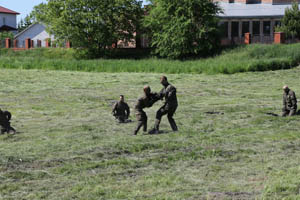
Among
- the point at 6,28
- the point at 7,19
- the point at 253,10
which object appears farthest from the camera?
the point at 7,19

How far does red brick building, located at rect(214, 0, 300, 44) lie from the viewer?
51.7m

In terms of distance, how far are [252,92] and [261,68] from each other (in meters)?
11.1

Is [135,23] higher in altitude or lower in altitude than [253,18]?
lower

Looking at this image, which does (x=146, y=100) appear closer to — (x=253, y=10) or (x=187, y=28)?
(x=187, y=28)

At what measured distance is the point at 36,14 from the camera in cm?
5288

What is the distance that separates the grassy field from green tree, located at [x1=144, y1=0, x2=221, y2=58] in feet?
79.9

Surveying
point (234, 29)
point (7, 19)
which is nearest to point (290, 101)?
point (234, 29)

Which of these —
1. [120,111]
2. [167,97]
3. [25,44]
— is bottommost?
[120,111]

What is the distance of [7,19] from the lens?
85188 mm

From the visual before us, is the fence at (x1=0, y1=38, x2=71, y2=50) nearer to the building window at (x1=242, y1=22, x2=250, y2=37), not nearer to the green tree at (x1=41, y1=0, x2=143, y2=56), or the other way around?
the green tree at (x1=41, y1=0, x2=143, y2=56)

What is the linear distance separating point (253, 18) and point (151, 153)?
4391 cm

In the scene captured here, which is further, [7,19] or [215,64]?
[7,19]

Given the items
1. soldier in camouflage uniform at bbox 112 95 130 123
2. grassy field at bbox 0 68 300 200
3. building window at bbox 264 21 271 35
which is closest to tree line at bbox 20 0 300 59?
building window at bbox 264 21 271 35

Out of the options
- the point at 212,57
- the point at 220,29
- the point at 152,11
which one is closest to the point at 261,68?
the point at 212,57
